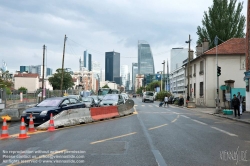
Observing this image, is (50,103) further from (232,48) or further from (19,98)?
(232,48)

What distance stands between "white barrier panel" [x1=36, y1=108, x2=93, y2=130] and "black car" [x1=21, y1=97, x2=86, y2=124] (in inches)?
39.1

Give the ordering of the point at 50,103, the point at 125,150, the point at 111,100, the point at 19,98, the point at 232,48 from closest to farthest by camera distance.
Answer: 1. the point at 125,150
2. the point at 50,103
3. the point at 111,100
4. the point at 19,98
5. the point at 232,48

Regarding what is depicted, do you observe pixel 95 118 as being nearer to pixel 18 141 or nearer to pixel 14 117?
pixel 14 117

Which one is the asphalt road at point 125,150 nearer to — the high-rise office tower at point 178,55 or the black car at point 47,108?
the black car at point 47,108

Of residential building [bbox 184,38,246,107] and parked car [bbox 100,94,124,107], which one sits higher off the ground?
residential building [bbox 184,38,246,107]

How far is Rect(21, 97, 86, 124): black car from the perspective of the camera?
46.8ft

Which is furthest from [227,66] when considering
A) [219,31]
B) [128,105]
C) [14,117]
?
[14,117]

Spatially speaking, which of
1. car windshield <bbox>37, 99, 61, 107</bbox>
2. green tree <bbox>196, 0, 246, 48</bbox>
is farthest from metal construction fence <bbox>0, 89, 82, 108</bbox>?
green tree <bbox>196, 0, 246, 48</bbox>

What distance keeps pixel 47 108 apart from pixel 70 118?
1470 mm

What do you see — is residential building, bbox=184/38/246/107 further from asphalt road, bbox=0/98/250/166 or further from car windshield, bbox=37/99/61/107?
asphalt road, bbox=0/98/250/166

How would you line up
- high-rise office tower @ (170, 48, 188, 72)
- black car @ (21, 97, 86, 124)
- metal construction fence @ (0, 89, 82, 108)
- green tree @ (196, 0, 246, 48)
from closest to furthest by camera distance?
black car @ (21, 97, 86, 124), metal construction fence @ (0, 89, 82, 108), green tree @ (196, 0, 246, 48), high-rise office tower @ (170, 48, 188, 72)

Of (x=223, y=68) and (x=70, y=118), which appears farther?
(x=223, y=68)

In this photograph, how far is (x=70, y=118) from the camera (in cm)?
1459

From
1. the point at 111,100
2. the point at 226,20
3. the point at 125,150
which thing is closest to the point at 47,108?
the point at 125,150
